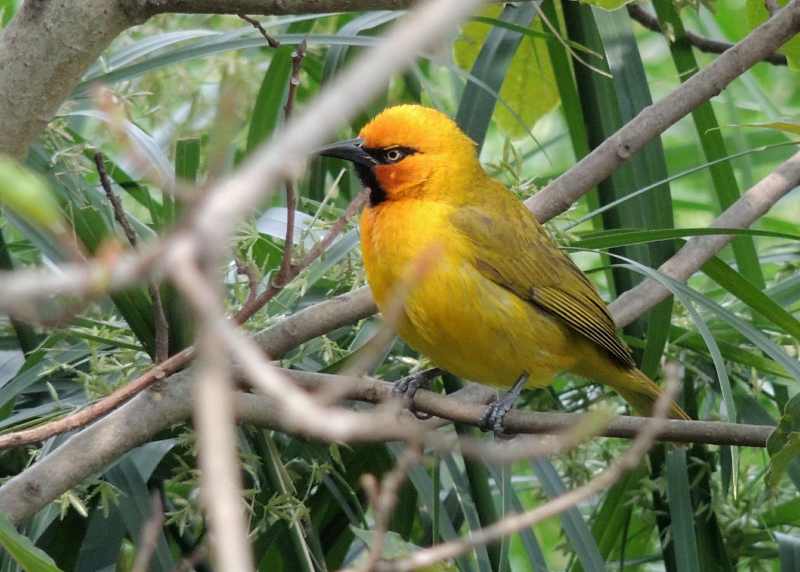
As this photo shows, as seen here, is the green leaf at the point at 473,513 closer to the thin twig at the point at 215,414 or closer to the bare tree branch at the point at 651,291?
the bare tree branch at the point at 651,291

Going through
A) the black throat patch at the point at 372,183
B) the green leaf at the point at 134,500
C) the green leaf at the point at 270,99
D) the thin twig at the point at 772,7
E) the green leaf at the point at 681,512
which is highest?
the thin twig at the point at 772,7

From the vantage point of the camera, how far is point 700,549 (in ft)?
9.84

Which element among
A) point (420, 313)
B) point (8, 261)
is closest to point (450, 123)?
point (420, 313)

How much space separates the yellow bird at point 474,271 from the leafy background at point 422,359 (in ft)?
0.32

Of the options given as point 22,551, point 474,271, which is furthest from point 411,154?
point 22,551

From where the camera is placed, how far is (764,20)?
2822 mm

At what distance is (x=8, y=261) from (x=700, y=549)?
1684 millimetres

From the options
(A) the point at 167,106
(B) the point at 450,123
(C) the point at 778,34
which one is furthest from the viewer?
(A) the point at 167,106

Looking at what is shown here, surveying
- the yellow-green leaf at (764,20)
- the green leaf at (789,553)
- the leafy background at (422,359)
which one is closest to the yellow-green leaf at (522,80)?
the leafy background at (422,359)

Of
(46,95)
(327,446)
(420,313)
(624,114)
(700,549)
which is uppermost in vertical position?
(46,95)

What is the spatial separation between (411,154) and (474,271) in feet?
1.19

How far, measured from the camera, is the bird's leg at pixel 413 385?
94.1 inches

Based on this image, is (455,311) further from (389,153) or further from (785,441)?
(785,441)

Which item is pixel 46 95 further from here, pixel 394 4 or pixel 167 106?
pixel 167 106
